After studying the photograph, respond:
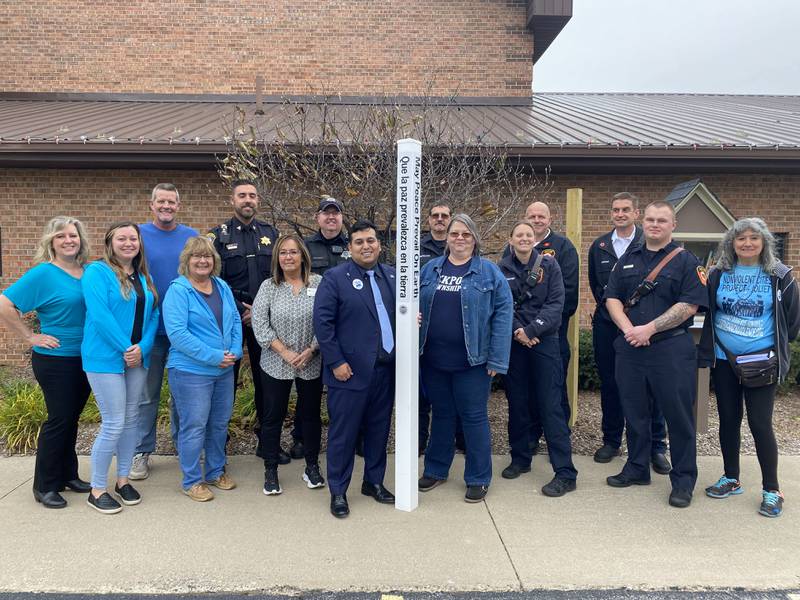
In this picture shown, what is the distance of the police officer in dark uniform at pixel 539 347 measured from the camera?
4348 mm

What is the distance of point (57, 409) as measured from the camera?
402 centimetres

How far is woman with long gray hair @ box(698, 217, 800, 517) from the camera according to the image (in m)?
3.94

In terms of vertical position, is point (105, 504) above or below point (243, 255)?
below

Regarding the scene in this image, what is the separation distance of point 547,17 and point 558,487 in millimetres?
9490

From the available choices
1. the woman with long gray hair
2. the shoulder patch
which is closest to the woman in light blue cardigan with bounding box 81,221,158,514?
the shoulder patch

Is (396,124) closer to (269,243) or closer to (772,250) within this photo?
(269,243)

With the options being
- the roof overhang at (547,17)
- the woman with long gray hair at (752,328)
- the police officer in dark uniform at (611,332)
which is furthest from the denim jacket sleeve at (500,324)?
the roof overhang at (547,17)

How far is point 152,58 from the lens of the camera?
37.9 ft

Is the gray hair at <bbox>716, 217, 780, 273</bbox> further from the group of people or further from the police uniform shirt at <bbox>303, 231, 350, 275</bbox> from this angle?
the police uniform shirt at <bbox>303, 231, 350, 275</bbox>

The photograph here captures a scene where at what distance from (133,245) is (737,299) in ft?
13.5

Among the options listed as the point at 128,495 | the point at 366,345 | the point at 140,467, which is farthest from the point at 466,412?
the point at 140,467

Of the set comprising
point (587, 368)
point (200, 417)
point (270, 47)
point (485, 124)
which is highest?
point (270, 47)

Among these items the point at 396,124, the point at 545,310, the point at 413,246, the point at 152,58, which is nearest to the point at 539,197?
the point at 396,124

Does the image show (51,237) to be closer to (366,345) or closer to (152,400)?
(152,400)
